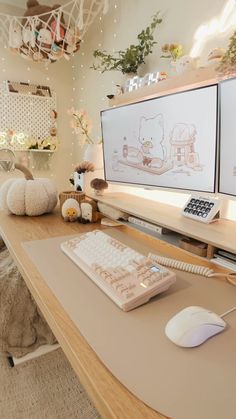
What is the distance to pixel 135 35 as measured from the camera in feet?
5.01

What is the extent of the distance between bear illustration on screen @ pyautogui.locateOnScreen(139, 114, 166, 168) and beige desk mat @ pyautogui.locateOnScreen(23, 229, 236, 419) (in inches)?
21.6

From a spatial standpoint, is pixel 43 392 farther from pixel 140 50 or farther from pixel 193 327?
pixel 140 50

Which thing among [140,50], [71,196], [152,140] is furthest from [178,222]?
[140,50]

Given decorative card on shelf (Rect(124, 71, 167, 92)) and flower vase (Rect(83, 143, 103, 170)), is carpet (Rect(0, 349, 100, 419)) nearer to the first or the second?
flower vase (Rect(83, 143, 103, 170))

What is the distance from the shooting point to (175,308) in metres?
0.53

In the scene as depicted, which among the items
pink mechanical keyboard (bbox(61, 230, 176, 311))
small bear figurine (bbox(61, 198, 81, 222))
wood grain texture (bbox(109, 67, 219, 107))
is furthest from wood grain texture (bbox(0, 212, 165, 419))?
wood grain texture (bbox(109, 67, 219, 107))

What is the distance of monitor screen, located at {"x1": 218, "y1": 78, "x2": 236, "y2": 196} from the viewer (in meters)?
0.75

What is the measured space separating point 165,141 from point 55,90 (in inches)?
70.8

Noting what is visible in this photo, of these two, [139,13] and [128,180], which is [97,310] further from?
[139,13]

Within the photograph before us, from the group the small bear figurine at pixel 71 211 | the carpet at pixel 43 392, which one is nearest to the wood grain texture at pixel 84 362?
the small bear figurine at pixel 71 211

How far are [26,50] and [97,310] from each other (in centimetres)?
179

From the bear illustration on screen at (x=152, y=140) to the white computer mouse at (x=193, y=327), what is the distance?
708 mm

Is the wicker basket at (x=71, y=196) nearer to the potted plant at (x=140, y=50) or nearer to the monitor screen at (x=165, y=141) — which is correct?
the monitor screen at (x=165, y=141)

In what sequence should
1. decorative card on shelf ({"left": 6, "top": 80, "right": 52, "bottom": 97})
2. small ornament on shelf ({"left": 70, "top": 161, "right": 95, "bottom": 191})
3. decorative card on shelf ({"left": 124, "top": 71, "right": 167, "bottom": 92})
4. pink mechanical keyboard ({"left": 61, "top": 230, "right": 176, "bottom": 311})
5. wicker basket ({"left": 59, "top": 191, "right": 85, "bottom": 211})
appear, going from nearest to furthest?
1. pink mechanical keyboard ({"left": 61, "top": 230, "right": 176, "bottom": 311})
2. decorative card on shelf ({"left": 124, "top": 71, "right": 167, "bottom": 92})
3. wicker basket ({"left": 59, "top": 191, "right": 85, "bottom": 211})
4. small ornament on shelf ({"left": 70, "top": 161, "right": 95, "bottom": 191})
5. decorative card on shelf ({"left": 6, "top": 80, "right": 52, "bottom": 97})
